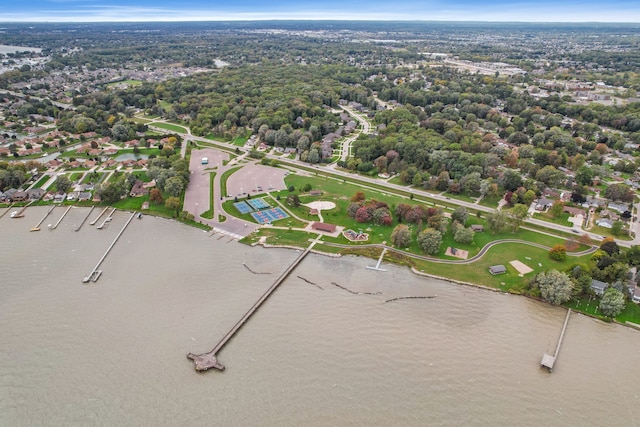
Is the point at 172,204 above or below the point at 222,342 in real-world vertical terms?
above

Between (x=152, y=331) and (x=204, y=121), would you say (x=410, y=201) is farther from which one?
(x=204, y=121)

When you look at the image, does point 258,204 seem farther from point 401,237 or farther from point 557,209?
point 557,209

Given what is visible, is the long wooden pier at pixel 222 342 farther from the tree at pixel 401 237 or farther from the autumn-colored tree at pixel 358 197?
the autumn-colored tree at pixel 358 197

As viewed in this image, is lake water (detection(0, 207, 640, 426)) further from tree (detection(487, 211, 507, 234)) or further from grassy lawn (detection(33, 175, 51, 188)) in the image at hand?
grassy lawn (detection(33, 175, 51, 188))

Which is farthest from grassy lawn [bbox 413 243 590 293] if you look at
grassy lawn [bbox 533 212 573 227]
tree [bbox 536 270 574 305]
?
grassy lawn [bbox 533 212 573 227]

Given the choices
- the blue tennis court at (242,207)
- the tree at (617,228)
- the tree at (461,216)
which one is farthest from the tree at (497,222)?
the blue tennis court at (242,207)

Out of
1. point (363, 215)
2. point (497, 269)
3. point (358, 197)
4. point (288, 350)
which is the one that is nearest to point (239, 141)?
point (358, 197)

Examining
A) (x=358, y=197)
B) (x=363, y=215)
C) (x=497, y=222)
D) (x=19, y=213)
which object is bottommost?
(x=19, y=213)
